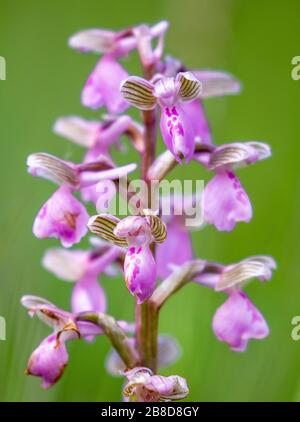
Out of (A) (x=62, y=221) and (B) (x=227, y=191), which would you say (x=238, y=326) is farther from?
(A) (x=62, y=221)

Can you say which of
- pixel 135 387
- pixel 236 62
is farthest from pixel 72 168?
pixel 236 62

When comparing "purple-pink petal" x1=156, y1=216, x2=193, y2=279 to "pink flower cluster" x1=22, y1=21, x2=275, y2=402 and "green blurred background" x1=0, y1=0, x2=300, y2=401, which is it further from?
"green blurred background" x1=0, y1=0, x2=300, y2=401

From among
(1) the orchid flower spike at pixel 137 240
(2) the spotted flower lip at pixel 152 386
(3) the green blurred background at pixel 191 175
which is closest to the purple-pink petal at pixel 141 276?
(1) the orchid flower spike at pixel 137 240

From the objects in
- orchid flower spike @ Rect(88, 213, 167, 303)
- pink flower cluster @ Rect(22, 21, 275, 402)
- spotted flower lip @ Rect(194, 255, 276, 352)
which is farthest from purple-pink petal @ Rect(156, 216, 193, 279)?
orchid flower spike @ Rect(88, 213, 167, 303)

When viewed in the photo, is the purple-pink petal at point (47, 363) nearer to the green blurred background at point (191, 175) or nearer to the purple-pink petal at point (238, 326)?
the green blurred background at point (191, 175)

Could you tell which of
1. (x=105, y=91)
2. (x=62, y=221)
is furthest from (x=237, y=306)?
(x=105, y=91)
